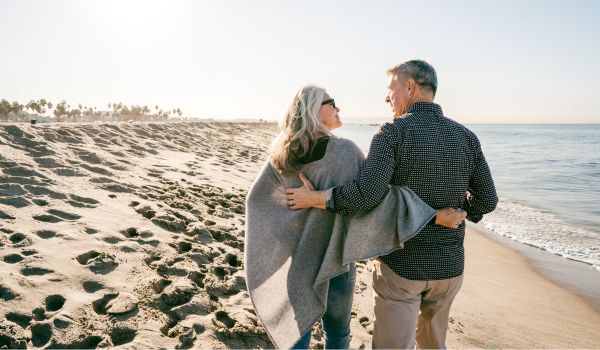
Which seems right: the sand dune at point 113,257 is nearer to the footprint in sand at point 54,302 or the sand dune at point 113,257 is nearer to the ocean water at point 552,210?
the footprint in sand at point 54,302

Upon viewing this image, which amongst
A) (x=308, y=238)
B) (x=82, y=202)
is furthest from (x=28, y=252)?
(x=308, y=238)

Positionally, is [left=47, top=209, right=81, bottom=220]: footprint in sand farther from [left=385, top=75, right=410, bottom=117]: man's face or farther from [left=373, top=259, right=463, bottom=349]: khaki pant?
[left=385, top=75, right=410, bottom=117]: man's face

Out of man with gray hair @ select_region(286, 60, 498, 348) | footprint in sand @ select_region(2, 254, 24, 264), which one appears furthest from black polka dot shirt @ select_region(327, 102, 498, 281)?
footprint in sand @ select_region(2, 254, 24, 264)

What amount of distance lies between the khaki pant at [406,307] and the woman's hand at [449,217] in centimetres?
35

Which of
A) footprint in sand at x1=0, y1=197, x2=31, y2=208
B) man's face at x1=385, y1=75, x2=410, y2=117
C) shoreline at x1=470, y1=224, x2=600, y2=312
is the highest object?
man's face at x1=385, y1=75, x2=410, y2=117

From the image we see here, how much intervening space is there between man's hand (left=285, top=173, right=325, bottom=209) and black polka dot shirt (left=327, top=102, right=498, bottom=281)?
7 centimetres

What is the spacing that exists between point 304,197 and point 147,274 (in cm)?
227

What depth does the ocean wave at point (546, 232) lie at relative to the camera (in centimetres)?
789

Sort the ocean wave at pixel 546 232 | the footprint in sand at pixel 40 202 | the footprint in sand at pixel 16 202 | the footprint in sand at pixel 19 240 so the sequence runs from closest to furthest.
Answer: the footprint in sand at pixel 19 240 → the footprint in sand at pixel 16 202 → the footprint in sand at pixel 40 202 → the ocean wave at pixel 546 232

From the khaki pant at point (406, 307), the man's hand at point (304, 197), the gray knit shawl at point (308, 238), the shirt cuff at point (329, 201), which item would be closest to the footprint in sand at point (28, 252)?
the gray knit shawl at point (308, 238)

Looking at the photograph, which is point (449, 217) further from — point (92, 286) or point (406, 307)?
point (92, 286)

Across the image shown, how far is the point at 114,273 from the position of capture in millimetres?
3775

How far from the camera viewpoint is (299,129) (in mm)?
2375

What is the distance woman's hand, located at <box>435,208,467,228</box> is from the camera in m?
2.35
